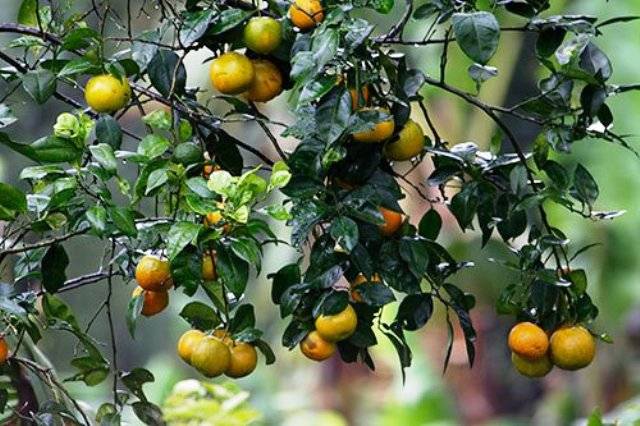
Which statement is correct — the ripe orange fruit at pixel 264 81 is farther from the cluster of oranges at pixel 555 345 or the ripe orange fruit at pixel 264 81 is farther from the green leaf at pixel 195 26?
the cluster of oranges at pixel 555 345

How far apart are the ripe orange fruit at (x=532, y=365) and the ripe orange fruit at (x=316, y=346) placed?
0.22m

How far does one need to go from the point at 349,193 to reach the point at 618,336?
8.96 feet

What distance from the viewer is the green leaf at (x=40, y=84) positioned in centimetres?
104

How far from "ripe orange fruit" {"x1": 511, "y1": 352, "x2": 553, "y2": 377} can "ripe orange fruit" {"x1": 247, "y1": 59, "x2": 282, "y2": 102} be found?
0.37 metres

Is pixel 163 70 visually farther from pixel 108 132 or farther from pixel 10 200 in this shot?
pixel 10 200

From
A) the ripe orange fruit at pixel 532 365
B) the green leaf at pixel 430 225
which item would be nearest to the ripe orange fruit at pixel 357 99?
the green leaf at pixel 430 225

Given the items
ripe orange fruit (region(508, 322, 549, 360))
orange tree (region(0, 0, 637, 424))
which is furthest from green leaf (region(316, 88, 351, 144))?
ripe orange fruit (region(508, 322, 549, 360))

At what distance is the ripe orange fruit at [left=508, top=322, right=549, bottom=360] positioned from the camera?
3.94 feet

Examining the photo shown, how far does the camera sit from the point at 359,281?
1.15 metres

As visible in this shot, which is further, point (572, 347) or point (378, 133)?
point (572, 347)

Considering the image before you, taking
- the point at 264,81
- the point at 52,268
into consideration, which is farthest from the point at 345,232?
the point at 52,268

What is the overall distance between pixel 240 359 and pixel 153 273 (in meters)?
0.13

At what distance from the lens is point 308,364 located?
566 centimetres

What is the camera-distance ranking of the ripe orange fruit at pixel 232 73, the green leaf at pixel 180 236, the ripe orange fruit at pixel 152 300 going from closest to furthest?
the green leaf at pixel 180 236, the ripe orange fruit at pixel 232 73, the ripe orange fruit at pixel 152 300
